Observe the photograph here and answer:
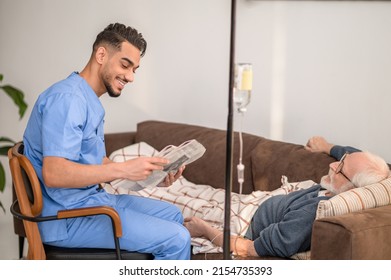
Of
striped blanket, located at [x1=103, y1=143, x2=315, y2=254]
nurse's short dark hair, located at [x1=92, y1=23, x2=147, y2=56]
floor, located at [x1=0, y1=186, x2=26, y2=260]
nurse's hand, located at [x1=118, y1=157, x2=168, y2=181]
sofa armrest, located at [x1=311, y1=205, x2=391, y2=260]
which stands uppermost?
nurse's short dark hair, located at [x1=92, y1=23, x2=147, y2=56]

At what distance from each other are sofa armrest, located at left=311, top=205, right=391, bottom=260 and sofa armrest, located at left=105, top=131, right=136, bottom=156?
1.82m

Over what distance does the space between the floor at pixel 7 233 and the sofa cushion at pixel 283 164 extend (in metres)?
1.65

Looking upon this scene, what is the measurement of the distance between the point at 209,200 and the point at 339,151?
2.02 ft

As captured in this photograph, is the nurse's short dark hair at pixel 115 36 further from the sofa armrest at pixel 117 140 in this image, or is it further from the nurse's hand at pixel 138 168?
the sofa armrest at pixel 117 140

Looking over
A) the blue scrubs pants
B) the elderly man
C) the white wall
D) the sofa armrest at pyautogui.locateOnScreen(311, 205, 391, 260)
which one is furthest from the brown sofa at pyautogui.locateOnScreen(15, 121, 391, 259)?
the blue scrubs pants

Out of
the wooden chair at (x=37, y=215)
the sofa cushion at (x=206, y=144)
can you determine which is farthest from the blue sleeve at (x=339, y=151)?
the wooden chair at (x=37, y=215)

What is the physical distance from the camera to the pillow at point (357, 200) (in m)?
2.46

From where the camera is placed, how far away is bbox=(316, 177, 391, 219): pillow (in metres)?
2.46

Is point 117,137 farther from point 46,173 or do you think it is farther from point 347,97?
point 46,173

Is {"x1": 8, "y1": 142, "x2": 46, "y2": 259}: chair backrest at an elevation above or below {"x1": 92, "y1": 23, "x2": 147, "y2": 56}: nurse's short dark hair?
below

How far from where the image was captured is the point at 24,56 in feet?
13.9

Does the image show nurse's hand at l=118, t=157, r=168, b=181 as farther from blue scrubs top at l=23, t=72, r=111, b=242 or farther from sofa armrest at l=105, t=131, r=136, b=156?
sofa armrest at l=105, t=131, r=136, b=156
